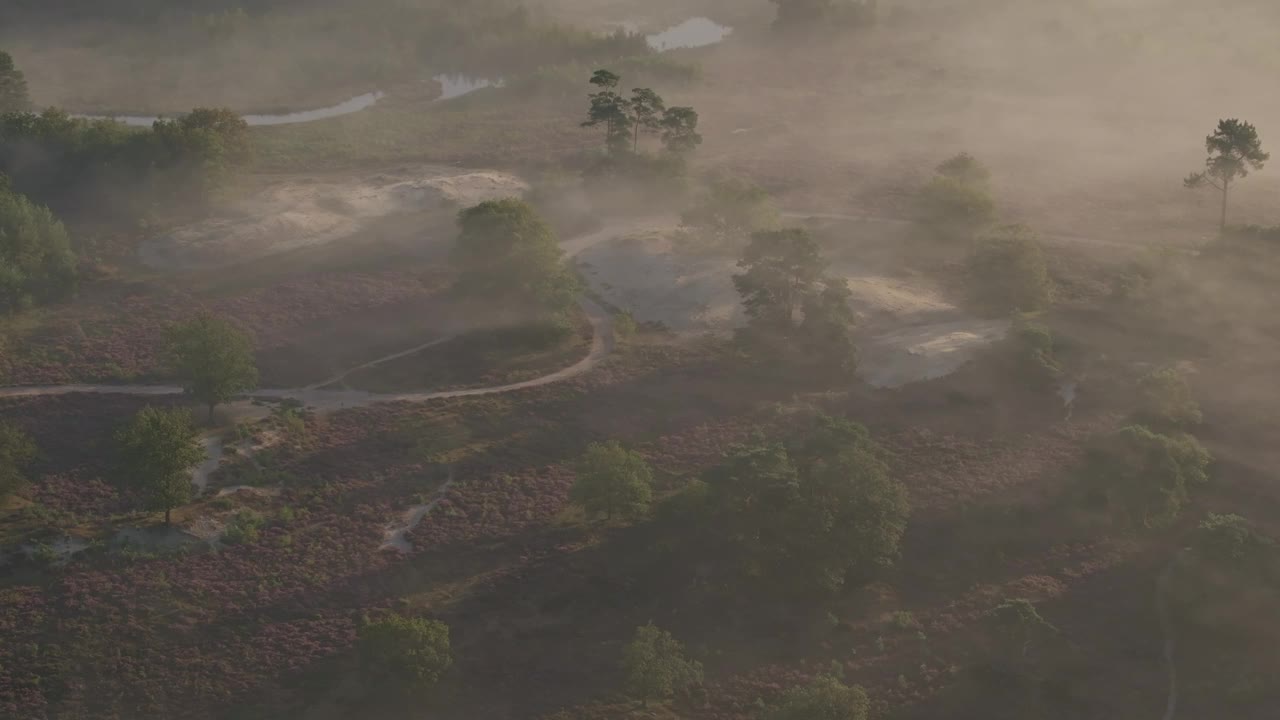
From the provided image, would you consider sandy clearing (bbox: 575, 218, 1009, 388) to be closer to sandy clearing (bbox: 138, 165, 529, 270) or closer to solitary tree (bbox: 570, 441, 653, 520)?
sandy clearing (bbox: 138, 165, 529, 270)

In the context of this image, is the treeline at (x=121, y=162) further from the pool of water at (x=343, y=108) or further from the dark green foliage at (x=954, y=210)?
the dark green foliage at (x=954, y=210)

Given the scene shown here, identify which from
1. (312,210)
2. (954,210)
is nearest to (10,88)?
(312,210)

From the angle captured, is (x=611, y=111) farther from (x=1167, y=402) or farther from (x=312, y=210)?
(x=1167, y=402)

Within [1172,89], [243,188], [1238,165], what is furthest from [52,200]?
[1172,89]

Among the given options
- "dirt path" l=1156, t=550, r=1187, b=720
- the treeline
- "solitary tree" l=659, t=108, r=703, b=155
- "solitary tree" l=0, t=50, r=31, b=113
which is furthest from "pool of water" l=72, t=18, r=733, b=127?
"dirt path" l=1156, t=550, r=1187, b=720

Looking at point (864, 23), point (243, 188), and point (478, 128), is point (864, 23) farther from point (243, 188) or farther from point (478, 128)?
point (243, 188)

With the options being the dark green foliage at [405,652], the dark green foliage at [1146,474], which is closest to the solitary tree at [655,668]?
the dark green foliage at [405,652]
